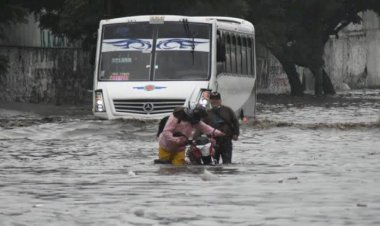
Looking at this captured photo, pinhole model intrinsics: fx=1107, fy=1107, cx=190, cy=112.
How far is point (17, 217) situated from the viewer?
35.6 feet

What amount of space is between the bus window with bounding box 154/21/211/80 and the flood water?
1532mm

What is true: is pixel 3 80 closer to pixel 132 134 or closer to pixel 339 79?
pixel 132 134

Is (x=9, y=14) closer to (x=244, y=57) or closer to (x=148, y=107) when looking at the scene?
(x=244, y=57)

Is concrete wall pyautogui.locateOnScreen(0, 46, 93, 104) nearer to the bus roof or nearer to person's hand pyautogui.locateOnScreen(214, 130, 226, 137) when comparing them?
the bus roof

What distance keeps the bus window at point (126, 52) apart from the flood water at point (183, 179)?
1325mm

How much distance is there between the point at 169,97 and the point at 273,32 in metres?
31.5

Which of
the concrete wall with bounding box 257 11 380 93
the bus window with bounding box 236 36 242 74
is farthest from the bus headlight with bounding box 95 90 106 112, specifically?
the concrete wall with bounding box 257 11 380 93

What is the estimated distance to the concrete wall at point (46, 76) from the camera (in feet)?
155

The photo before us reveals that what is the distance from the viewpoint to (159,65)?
92.7ft

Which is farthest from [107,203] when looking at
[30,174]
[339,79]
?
[339,79]

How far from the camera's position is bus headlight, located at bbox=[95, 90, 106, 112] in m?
27.9

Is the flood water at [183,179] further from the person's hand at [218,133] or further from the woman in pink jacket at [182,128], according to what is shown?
the person's hand at [218,133]

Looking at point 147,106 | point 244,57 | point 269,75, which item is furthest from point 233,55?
point 269,75

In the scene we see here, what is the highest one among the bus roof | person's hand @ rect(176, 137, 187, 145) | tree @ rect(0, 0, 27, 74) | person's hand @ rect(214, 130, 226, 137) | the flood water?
tree @ rect(0, 0, 27, 74)
